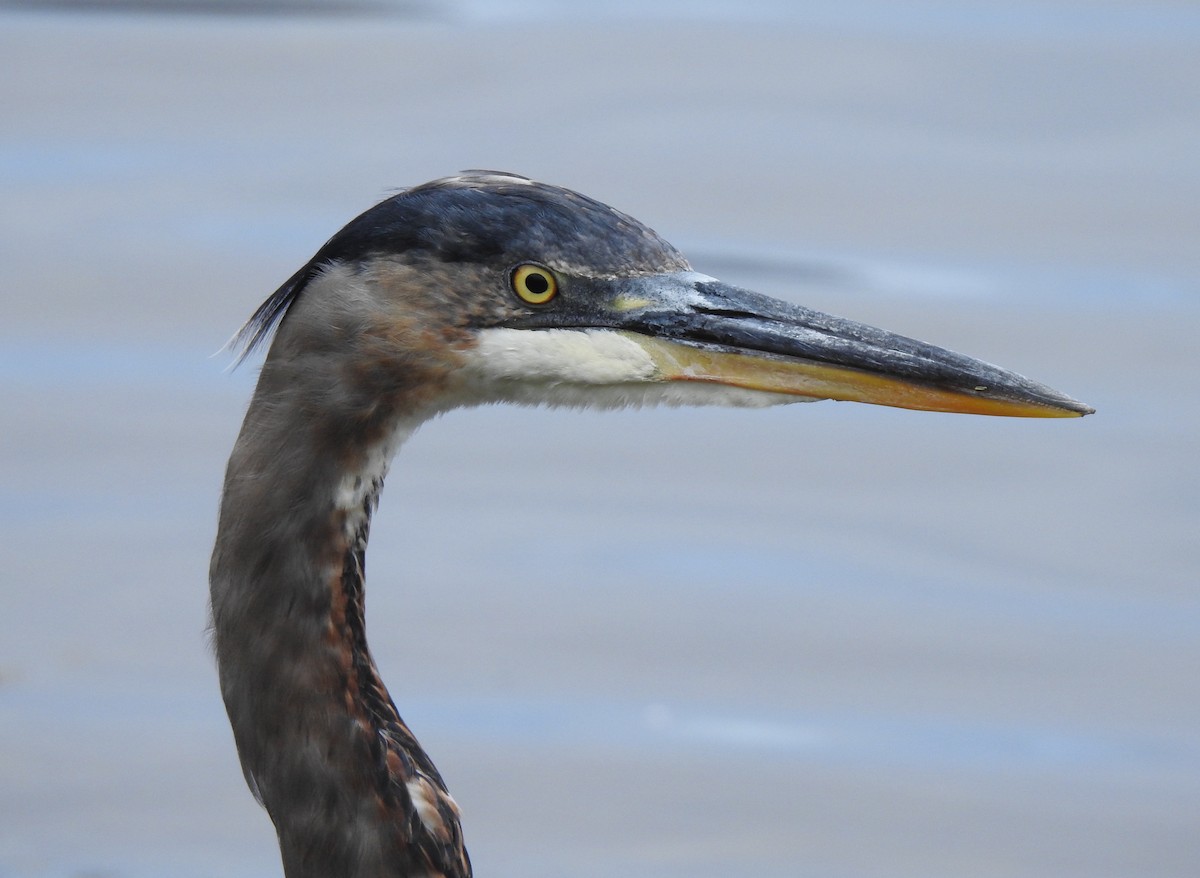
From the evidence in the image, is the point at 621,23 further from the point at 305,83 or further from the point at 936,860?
the point at 936,860

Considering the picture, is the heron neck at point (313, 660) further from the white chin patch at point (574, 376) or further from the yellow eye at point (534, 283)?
the yellow eye at point (534, 283)

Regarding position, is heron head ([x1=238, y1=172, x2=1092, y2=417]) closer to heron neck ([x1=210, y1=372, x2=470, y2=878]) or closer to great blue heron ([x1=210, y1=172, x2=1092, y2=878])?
great blue heron ([x1=210, y1=172, x2=1092, y2=878])

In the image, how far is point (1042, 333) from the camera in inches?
234

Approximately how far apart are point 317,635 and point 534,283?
2.06 feet

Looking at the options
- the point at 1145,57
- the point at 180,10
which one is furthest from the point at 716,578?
the point at 180,10

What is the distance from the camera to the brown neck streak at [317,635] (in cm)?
267

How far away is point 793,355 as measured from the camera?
112 inches

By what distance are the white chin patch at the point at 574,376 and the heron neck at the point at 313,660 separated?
146mm

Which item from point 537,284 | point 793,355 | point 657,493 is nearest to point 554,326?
point 537,284

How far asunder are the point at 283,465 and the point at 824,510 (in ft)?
9.81

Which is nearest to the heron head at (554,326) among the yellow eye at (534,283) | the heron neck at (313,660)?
the yellow eye at (534,283)

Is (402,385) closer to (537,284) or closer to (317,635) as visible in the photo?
(537,284)

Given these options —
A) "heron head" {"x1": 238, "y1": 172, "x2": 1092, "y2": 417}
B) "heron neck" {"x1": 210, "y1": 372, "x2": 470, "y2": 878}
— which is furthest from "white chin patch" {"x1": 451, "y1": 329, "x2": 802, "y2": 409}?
"heron neck" {"x1": 210, "y1": 372, "x2": 470, "y2": 878}

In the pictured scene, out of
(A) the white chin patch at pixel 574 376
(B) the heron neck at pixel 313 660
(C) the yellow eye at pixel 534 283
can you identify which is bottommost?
(B) the heron neck at pixel 313 660
